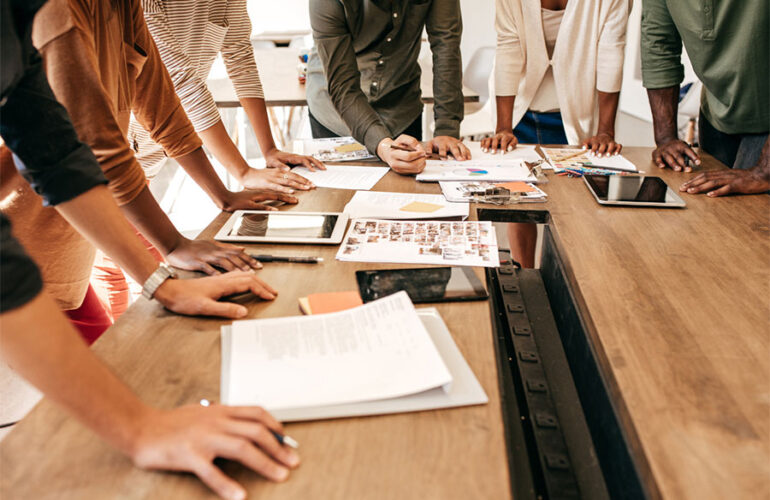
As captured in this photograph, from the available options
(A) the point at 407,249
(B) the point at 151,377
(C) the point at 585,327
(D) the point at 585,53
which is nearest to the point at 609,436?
(C) the point at 585,327

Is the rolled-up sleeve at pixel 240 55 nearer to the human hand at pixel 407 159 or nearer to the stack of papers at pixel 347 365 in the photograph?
the human hand at pixel 407 159

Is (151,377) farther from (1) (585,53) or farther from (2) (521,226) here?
(1) (585,53)

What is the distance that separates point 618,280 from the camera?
2.88 feet

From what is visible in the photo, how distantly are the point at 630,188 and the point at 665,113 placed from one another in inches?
20.7

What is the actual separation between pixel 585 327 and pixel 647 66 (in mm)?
1248

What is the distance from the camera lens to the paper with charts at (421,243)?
954mm

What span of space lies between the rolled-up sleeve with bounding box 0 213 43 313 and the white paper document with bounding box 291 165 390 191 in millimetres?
951

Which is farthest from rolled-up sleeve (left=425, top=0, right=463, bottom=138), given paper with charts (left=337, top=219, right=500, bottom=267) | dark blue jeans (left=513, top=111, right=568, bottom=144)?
paper with charts (left=337, top=219, right=500, bottom=267)

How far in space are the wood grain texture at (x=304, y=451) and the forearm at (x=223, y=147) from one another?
0.76 m

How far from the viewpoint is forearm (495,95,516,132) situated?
1958 mm

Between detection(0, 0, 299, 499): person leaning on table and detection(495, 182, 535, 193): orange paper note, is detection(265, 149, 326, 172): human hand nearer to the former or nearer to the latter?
detection(495, 182, 535, 193): orange paper note

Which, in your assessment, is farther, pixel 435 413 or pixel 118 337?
pixel 118 337

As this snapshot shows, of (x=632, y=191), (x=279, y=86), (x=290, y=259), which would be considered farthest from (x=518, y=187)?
(x=279, y=86)

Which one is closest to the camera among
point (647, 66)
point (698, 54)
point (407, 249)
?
point (407, 249)
